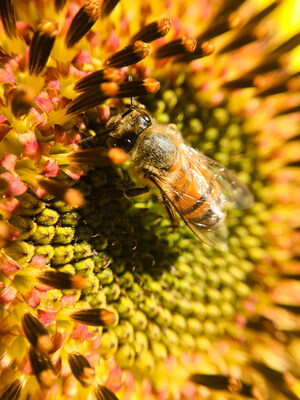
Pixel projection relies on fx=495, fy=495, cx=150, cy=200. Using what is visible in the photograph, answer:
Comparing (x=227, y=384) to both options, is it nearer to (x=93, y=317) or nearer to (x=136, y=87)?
(x=93, y=317)

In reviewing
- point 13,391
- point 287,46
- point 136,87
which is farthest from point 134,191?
point 287,46

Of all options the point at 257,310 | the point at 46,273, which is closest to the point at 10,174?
the point at 46,273

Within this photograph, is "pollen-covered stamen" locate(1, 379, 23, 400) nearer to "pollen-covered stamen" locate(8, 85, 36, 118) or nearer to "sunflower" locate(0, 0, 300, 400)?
"sunflower" locate(0, 0, 300, 400)

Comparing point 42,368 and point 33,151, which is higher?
point 33,151

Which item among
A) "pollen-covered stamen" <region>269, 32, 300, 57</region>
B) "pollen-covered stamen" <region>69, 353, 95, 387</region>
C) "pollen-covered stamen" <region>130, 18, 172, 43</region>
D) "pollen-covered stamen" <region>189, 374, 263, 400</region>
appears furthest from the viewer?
"pollen-covered stamen" <region>269, 32, 300, 57</region>

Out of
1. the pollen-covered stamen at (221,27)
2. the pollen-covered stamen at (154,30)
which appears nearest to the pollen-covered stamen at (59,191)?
the pollen-covered stamen at (154,30)

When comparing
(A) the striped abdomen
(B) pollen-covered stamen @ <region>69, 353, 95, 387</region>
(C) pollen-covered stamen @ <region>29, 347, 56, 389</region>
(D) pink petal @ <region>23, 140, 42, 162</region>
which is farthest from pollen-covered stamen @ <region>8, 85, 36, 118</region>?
(B) pollen-covered stamen @ <region>69, 353, 95, 387</region>

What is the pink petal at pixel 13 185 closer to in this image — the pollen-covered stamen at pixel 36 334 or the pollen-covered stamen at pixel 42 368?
the pollen-covered stamen at pixel 36 334
